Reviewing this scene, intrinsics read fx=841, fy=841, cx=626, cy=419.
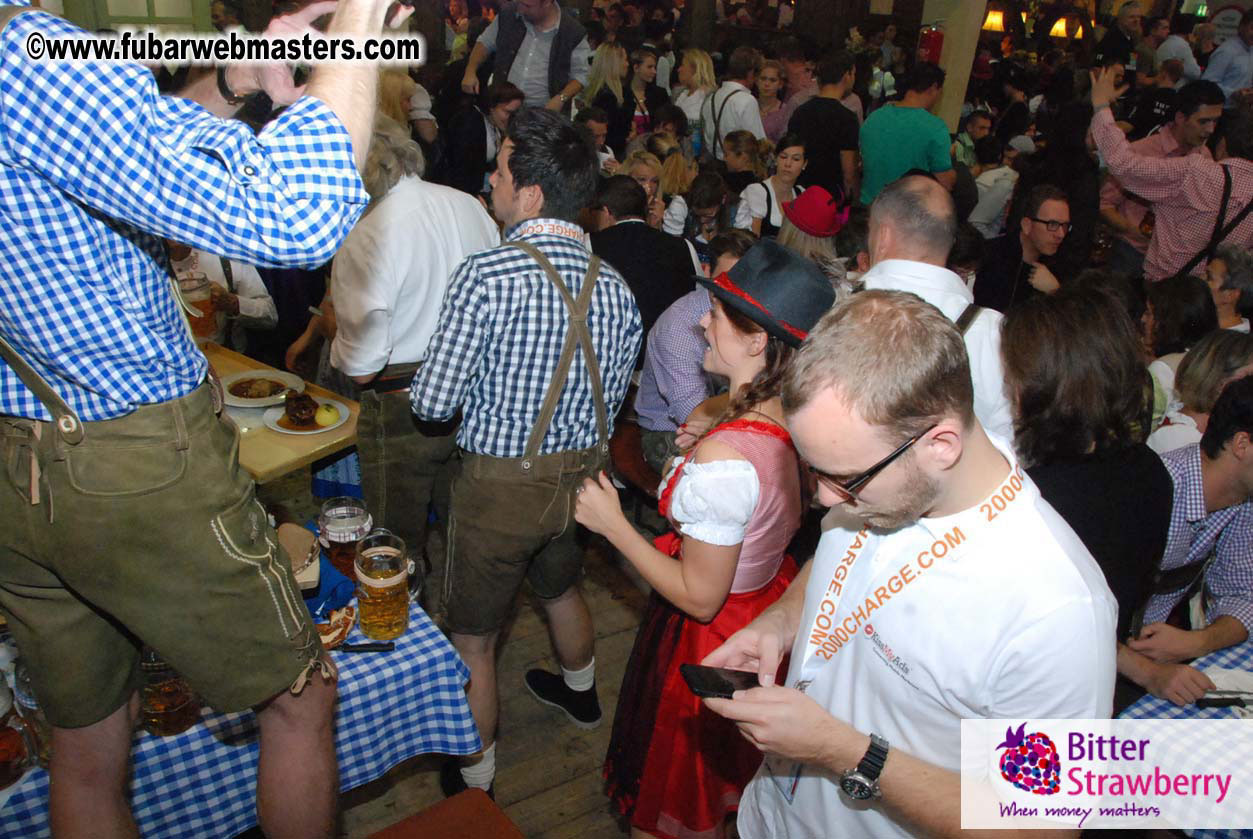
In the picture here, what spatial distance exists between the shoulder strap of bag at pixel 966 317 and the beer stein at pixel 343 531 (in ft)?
6.63

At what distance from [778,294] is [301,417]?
189cm

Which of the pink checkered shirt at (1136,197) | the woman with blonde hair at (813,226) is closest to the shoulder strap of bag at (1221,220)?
the pink checkered shirt at (1136,197)

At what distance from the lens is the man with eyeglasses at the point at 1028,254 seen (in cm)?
452

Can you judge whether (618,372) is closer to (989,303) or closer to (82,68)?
(82,68)

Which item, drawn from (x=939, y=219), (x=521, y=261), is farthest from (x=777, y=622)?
(x=939, y=219)

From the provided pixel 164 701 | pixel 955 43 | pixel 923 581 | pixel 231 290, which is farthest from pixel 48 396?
pixel 955 43

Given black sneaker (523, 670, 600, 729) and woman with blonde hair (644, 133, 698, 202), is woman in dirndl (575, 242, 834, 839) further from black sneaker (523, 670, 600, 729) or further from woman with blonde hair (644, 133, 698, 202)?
woman with blonde hair (644, 133, 698, 202)

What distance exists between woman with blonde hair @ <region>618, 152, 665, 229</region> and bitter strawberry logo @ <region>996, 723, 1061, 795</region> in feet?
14.3

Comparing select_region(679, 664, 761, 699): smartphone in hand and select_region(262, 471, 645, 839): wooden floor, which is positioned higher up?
select_region(679, 664, 761, 699): smartphone in hand

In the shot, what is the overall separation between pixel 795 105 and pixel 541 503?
245 inches

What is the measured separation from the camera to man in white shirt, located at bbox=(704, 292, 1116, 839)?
1.34 metres

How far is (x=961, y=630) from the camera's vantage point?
4.59 feet

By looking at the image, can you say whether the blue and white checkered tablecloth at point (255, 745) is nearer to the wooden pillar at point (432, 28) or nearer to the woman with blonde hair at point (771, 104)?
the woman with blonde hair at point (771, 104)

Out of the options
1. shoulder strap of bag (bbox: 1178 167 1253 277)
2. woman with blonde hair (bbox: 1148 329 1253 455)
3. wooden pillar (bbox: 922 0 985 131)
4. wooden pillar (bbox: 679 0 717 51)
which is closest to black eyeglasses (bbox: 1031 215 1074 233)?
shoulder strap of bag (bbox: 1178 167 1253 277)
